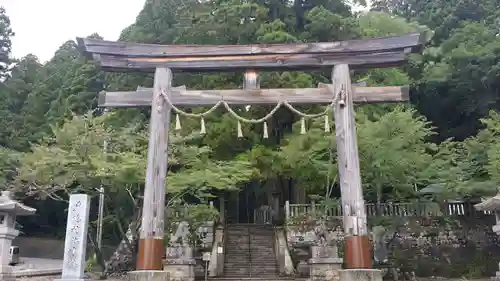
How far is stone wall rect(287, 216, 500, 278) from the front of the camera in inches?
722

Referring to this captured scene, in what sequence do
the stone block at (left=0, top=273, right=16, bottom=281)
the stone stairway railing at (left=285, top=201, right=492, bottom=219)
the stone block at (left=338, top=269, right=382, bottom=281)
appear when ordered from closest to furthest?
1. the stone block at (left=338, top=269, right=382, bottom=281)
2. the stone block at (left=0, top=273, right=16, bottom=281)
3. the stone stairway railing at (left=285, top=201, right=492, bottom=219)

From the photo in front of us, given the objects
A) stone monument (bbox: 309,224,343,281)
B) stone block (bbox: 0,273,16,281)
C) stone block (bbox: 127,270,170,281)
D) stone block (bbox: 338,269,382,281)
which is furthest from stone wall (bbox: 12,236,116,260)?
stone block (bbox: 338,269,382,281)

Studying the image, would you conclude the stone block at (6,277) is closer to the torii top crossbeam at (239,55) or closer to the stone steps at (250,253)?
the stone steps at (250,253)

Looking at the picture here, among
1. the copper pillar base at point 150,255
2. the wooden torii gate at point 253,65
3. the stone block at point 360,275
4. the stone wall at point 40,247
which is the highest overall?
the wooden torii gate at point 253,65

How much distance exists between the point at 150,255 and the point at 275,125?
554 inches

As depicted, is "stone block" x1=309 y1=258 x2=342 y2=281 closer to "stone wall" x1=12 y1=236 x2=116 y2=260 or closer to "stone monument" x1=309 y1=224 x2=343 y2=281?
"stone monument" x1=309 y1=224 x2=343 y2=281

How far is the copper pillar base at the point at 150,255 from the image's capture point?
9805mm

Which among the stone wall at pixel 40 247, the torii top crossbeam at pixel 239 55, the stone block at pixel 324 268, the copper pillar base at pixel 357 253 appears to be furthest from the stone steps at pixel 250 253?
the stone wall at pixel 40 247

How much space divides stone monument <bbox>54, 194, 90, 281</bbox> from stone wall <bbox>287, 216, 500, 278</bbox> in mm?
9246

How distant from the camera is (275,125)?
75.9 ft

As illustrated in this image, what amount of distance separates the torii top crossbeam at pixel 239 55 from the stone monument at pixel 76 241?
336cm

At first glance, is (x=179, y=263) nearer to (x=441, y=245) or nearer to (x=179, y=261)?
(x=179, y=261)

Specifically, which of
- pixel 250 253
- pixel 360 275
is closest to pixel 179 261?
pixel 250 253

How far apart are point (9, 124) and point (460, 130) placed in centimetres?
2935
